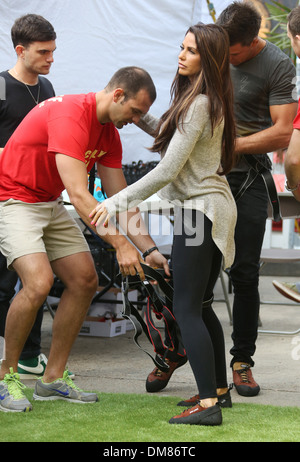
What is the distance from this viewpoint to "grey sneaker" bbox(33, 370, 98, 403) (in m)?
3.73

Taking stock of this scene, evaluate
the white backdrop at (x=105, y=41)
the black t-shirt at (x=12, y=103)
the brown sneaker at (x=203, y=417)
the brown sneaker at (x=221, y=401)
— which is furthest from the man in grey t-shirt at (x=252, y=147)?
the white backdrop at (x=105, y=41)

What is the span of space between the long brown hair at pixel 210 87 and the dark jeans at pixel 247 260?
2.23ft

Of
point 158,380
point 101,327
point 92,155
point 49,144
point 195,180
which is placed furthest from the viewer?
point 101,327

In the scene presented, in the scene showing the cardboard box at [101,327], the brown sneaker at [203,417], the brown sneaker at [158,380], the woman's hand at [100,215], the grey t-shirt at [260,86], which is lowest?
the cardboard box at [101,327]

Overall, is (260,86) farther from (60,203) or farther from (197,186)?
(60,203)

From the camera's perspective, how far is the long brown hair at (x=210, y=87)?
320 cm

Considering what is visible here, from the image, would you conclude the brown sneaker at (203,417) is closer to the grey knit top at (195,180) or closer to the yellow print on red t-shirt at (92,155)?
the grey knit top at (195,180)

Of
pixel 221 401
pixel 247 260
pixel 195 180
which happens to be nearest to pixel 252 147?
pixel 247 260

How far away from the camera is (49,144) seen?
11.2 ft

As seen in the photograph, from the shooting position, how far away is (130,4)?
7262mm

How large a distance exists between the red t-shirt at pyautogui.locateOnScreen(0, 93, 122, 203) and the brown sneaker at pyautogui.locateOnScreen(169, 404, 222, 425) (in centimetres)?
122

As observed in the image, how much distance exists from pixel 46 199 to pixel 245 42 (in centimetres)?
128

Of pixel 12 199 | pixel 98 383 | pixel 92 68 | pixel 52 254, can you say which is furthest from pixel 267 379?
pixel 92 68

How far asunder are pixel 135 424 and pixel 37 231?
3.36ft
